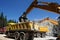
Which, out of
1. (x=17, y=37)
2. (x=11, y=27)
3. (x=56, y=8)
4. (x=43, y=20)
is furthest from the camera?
(x=43, y=20)

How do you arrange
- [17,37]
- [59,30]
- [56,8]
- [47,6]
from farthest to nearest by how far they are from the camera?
1. [17,37]
2. [47,6]
3. [56,8]
4. [59,30]

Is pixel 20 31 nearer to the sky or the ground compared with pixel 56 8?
nearer to the ground

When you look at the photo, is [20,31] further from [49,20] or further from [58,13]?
[49,20]

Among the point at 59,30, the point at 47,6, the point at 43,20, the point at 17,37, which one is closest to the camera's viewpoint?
the point at 59,30

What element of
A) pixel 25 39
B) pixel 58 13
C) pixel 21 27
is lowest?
pixel 25 39

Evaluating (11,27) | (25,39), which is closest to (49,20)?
(11,27)

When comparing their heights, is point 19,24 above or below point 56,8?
below

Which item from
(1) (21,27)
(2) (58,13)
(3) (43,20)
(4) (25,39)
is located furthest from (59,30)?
(3) (43,20)

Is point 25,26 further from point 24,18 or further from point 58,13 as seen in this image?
point 58,13

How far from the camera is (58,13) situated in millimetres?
14148

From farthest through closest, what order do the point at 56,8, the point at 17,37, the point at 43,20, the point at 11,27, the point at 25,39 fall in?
the point at 43,20
the point at 11,27
the point at 17,37
the point at 25,39
the point at 56,8

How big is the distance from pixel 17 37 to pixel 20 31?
868mm

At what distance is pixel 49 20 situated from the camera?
42.9 meters

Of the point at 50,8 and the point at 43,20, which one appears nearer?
the point at 50,8
